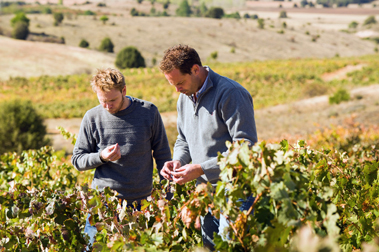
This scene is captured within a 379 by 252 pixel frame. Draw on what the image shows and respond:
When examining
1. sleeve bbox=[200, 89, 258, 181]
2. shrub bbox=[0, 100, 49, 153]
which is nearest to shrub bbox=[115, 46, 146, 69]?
shrub bbox=[0, 100, 49, 153]

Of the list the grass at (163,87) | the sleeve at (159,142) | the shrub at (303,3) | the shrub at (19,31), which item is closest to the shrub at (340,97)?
the grass at (163,87)

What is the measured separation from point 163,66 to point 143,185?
911mm

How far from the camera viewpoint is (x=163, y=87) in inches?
1080

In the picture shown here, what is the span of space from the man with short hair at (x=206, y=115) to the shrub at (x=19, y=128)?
32.4 feet

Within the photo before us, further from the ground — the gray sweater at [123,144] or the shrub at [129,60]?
the gray sweater at [123,144]

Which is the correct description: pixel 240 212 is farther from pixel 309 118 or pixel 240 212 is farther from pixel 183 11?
pixel 183 11

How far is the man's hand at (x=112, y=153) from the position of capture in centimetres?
219

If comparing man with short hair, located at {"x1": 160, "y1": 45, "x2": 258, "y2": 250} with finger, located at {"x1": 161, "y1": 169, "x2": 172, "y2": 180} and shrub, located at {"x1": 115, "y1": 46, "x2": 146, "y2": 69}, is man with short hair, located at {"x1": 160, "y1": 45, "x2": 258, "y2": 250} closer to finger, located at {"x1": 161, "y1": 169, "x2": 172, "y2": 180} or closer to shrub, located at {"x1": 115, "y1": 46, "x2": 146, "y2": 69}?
finger, located at {"x1": 161, "y1": 169, "x2": 172, "y2": 180}

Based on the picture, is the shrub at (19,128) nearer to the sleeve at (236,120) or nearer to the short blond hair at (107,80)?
the short blond hair at (107,80)

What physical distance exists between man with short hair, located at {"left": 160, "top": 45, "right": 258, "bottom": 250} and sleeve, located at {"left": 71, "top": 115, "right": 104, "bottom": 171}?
578 millimetres

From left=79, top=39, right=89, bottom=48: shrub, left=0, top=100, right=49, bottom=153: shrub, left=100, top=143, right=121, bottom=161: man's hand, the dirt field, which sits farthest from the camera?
left=79, top=39, right=89, bottom=48: shrub

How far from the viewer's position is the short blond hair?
222cm

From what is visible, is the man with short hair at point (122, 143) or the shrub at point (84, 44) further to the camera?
the shrub at point (84, 44)

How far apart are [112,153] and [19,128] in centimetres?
1014
